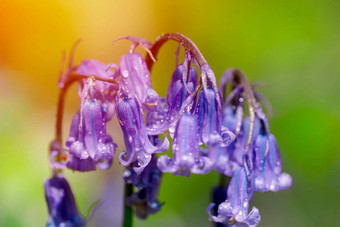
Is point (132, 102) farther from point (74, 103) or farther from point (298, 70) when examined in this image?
point (298, 70)

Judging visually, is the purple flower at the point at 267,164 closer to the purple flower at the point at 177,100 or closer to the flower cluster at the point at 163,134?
the flower cluster at the point at 163,134

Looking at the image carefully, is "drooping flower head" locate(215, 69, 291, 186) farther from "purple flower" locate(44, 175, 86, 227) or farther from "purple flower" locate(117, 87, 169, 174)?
"purple flower" locate(44, 175, 86, 227)

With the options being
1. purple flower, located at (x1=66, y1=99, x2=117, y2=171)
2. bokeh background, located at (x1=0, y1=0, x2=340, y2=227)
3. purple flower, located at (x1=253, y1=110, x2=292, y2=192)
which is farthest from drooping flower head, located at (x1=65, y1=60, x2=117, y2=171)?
bokeh background, located at (x1=0, y1=0, x2=340, y2=227)

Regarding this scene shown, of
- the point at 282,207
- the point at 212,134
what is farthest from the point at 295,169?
the point at 212,134

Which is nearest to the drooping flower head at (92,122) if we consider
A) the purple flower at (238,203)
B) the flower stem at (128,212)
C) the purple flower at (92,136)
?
the purple flower at (92,136)

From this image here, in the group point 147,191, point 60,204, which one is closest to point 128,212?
point 147,191

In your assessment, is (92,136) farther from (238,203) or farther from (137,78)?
(238,203)
